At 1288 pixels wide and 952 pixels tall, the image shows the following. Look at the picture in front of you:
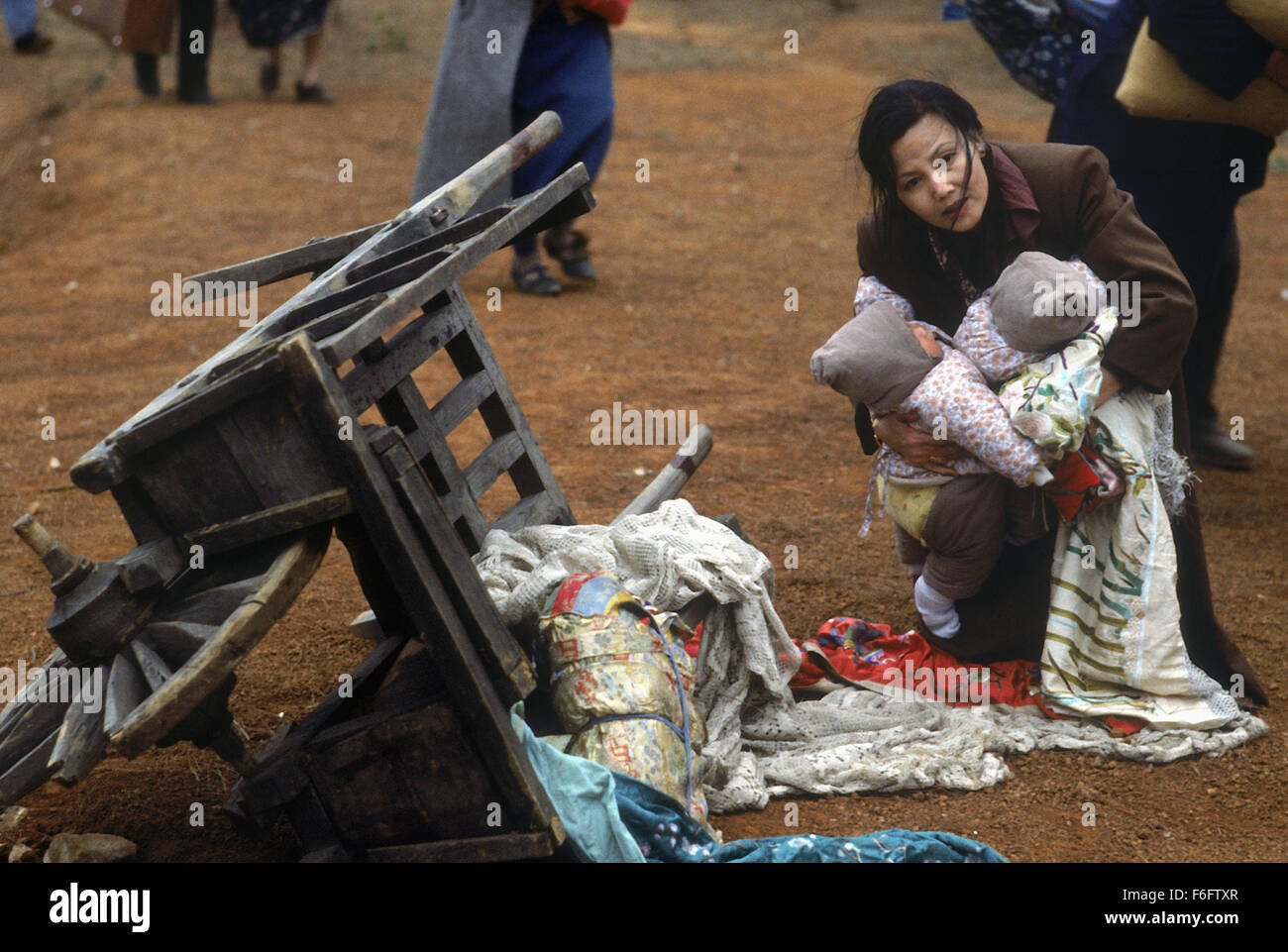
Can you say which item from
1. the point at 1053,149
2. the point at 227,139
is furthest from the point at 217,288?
the point at 227,139

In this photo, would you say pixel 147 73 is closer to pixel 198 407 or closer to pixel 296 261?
pixel 296 261

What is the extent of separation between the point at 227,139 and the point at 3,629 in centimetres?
669

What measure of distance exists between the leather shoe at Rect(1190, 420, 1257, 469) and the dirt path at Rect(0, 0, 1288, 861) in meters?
0.11

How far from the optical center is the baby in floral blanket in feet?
8.93

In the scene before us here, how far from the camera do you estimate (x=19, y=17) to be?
10.4 m

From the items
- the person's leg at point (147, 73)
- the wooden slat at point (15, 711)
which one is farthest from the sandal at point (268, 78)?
the wooden slat at point (15, 711)

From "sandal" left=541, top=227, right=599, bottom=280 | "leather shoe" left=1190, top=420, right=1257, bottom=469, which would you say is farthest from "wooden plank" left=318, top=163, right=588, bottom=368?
"sandal" left=541, top=227, right=599, bottom=280

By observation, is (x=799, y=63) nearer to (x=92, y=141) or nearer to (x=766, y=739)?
(x=92, y=141)

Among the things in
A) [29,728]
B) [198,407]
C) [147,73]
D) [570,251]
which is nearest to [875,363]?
[198,407]

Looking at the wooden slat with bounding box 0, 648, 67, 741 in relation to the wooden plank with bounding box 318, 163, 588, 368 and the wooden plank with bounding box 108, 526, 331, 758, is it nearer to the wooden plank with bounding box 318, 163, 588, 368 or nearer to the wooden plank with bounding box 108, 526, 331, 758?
the wooden plank with bounding box 108, 526, 331, 758

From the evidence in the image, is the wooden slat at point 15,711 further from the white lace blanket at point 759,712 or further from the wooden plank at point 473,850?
the white lace blanket at point 759,712

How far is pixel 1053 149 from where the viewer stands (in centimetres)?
288

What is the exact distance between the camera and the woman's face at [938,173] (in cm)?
275

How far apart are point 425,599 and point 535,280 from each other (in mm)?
4511
